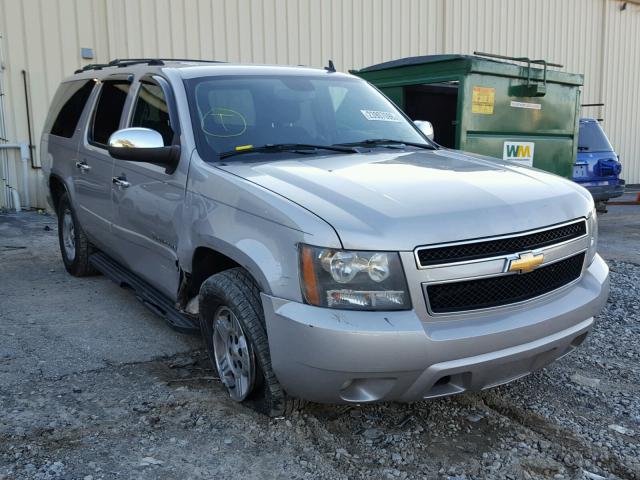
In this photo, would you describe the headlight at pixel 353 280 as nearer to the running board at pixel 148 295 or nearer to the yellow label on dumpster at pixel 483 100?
the running board at pixel 148 295

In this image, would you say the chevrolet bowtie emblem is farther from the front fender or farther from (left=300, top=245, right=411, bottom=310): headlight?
the front fender

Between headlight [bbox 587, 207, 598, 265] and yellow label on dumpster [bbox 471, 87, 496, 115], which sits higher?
yellow label on dumpster [bbox 471, 87, 496, 115]

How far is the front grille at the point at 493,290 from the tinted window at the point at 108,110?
293 cm

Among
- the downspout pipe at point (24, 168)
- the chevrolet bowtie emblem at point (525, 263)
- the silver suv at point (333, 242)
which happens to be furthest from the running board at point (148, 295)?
the downspout pipe at point (24, 168)

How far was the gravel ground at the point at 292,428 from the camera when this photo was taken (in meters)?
2.77

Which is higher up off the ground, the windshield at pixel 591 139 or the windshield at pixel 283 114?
the windshield at pixel 283 114

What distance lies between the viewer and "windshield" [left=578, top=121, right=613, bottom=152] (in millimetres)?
9906

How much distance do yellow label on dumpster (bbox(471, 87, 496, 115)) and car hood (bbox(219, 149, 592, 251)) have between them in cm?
417

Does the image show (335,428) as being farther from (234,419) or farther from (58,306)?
(58,306)

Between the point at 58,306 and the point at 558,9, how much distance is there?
604 inches

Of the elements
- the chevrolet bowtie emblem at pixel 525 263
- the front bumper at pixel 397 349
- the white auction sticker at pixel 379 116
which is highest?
the white auction sticker at pixel 379 116

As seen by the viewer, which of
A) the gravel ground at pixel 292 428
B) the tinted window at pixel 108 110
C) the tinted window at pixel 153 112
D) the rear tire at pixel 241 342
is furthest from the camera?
the tinted window at pixel 108 110

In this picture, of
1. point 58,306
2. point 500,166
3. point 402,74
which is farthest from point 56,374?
point 402,74

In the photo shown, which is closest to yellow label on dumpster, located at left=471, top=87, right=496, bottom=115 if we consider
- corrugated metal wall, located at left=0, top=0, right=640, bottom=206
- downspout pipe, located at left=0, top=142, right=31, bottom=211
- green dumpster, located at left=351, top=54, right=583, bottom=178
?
green dumpster, located at left=351, top=54, right=583, bottom=178
